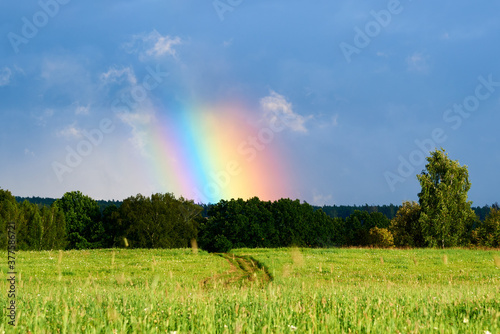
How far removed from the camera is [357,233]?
107m

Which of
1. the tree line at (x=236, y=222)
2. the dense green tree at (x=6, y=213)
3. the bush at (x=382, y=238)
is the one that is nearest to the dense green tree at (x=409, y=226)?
the tree line at (x=236, y=222)

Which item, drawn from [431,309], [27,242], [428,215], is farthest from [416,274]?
[27,242]

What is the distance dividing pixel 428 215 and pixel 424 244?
4.81m

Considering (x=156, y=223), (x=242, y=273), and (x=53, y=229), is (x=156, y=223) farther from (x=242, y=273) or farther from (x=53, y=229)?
(x=242, y=273)

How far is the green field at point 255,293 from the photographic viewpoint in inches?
215

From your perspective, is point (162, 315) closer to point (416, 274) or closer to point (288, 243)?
point (416, 274)

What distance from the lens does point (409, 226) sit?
65750mm

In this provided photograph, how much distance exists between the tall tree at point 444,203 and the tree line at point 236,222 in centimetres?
14

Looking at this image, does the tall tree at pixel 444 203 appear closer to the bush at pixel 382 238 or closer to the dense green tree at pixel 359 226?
the bush at pixel 382 238

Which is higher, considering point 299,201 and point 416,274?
point 299,201

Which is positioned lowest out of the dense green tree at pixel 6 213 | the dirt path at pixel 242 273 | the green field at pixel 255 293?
the dirt path at pixel 242 273

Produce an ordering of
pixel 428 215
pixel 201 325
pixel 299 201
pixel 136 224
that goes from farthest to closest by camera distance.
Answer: pixel 299 201, pixel 136 224, pixel 428 215, pixel 201 325

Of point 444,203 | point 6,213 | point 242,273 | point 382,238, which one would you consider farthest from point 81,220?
point 444,203

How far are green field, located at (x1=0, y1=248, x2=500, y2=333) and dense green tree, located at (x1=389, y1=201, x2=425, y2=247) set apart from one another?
24501mm
